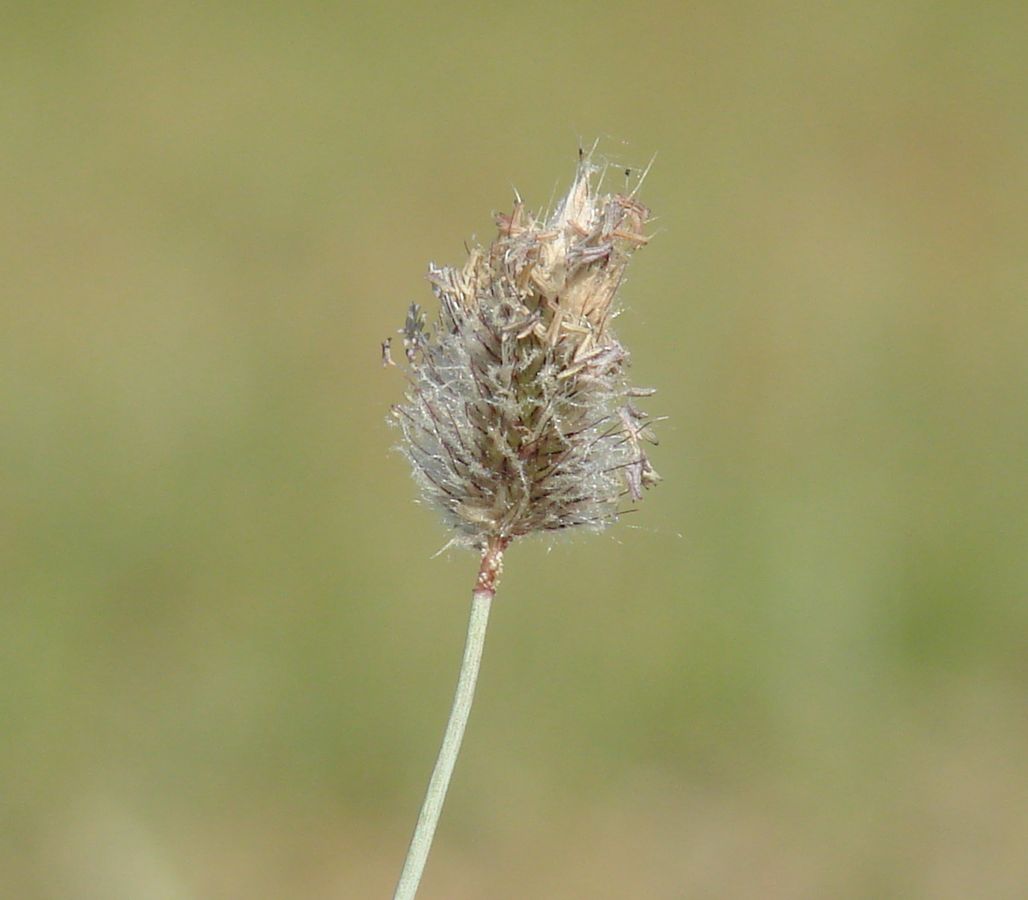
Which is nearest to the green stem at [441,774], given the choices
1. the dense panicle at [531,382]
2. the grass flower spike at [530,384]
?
the grass flower spike at [530,384]

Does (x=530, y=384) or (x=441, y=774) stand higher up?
(x=530, y=384)

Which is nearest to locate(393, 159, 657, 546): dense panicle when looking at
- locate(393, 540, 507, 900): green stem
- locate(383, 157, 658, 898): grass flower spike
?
locate(383, 157, 658, 898): grass flower spike

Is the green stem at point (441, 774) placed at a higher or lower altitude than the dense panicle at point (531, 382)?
lower

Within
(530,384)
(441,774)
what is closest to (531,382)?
(530,384)

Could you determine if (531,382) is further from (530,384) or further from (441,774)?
(441,774)

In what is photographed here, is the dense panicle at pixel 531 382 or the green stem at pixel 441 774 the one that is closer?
the green stem at pixel 441 774

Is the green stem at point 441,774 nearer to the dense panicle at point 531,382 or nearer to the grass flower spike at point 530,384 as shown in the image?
the grass flower spike at point 530,384

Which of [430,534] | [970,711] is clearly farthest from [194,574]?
[970,711]
